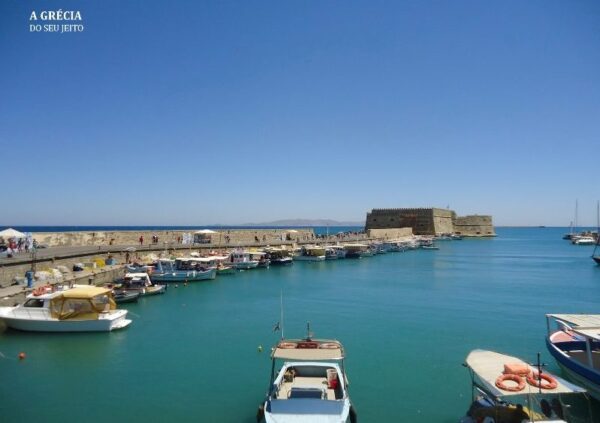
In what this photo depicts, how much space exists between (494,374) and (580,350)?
18.9ft

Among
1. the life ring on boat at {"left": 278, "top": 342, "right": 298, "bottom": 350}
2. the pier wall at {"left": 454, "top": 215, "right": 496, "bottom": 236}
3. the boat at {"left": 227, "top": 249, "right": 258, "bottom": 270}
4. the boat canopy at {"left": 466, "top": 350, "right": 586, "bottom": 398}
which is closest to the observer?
the boat canopy at {"left": 466, "top": 350, "right": 586, "bottom": 398}

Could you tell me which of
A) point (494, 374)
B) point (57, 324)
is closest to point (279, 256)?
point (57, 324)

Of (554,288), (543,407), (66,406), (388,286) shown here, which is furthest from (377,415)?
(554,288)

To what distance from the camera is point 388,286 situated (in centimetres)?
3167

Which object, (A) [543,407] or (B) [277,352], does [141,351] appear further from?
(A) [543,407]

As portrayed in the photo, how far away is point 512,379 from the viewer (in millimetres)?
8883

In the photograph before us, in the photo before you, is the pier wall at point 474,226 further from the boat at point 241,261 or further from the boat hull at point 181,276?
the boat hull at point 181,276

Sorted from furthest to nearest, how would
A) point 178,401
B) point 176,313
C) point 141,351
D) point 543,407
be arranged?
point 176,313
point 141,351
point 178,401
point 543,407

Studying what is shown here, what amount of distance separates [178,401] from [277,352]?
2.90 meters

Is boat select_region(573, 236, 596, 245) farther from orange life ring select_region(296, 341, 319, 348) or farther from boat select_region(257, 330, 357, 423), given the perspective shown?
orange life ring select_region(296, 341, 319, 348)

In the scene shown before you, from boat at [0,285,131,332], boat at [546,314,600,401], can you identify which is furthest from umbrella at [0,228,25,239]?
boat at [546,314,600,401]

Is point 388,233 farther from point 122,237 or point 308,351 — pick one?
point 308,351

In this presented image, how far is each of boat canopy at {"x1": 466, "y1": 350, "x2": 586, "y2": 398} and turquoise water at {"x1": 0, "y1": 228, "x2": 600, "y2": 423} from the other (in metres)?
1.47

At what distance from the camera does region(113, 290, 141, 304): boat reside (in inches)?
921
